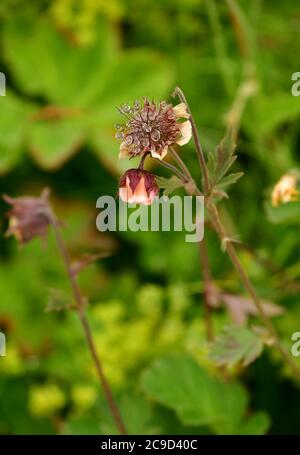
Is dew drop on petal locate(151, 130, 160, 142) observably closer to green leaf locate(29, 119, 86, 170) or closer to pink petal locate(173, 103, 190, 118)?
pink petal locate(173, 103, 190, 118)

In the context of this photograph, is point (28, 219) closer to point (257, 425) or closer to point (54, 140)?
point (257, 425)

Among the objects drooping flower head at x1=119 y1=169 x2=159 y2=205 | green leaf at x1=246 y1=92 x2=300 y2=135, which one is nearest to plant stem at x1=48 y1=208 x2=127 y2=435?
drooping flower head at x1=119 y1=169 x2=159 y2=205

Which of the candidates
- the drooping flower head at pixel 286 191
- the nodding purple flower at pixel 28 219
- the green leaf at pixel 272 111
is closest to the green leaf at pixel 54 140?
the green leaf at pixel 272 111

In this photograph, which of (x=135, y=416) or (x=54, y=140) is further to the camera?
(x=54, y=140)

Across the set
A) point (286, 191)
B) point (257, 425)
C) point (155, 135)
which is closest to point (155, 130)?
point (155, 135)

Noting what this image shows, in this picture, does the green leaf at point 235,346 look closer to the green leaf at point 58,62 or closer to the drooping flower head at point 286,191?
the drooping flower head at point 286,191

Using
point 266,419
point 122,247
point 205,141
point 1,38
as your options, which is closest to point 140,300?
point 122,247
